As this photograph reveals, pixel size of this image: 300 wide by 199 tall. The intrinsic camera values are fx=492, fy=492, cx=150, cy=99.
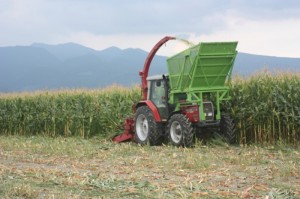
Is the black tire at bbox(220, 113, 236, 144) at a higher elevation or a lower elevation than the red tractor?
lower

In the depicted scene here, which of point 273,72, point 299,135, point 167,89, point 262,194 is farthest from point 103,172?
point 273,72

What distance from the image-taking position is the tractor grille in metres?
12.8

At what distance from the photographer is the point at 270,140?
13125 mm

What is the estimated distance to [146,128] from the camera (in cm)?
1417

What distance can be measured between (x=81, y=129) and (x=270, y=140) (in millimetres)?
8232

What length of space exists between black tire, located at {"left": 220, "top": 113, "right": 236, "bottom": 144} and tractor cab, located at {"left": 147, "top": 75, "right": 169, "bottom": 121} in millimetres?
1561

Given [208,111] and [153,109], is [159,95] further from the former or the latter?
[208,111]

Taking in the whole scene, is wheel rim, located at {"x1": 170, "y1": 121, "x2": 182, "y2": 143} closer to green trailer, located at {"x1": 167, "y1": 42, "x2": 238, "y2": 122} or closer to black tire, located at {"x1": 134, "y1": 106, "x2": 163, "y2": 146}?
green trailer, located at {"x1": 167, "y1": 42, "x2": 238, "y2": 122}

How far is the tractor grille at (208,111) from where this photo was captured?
41.9ft

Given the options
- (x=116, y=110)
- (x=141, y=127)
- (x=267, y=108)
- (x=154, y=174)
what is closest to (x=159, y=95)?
(x=141, y=127)

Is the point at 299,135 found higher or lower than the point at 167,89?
lower

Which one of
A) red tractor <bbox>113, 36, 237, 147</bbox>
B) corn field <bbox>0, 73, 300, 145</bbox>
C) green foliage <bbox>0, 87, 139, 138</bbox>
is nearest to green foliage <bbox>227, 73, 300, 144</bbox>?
corn field <bbox>0, 73, 300, 145</bbox>

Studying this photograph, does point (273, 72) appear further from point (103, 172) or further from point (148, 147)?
point (103, 172)

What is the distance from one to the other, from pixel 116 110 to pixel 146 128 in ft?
11.9
